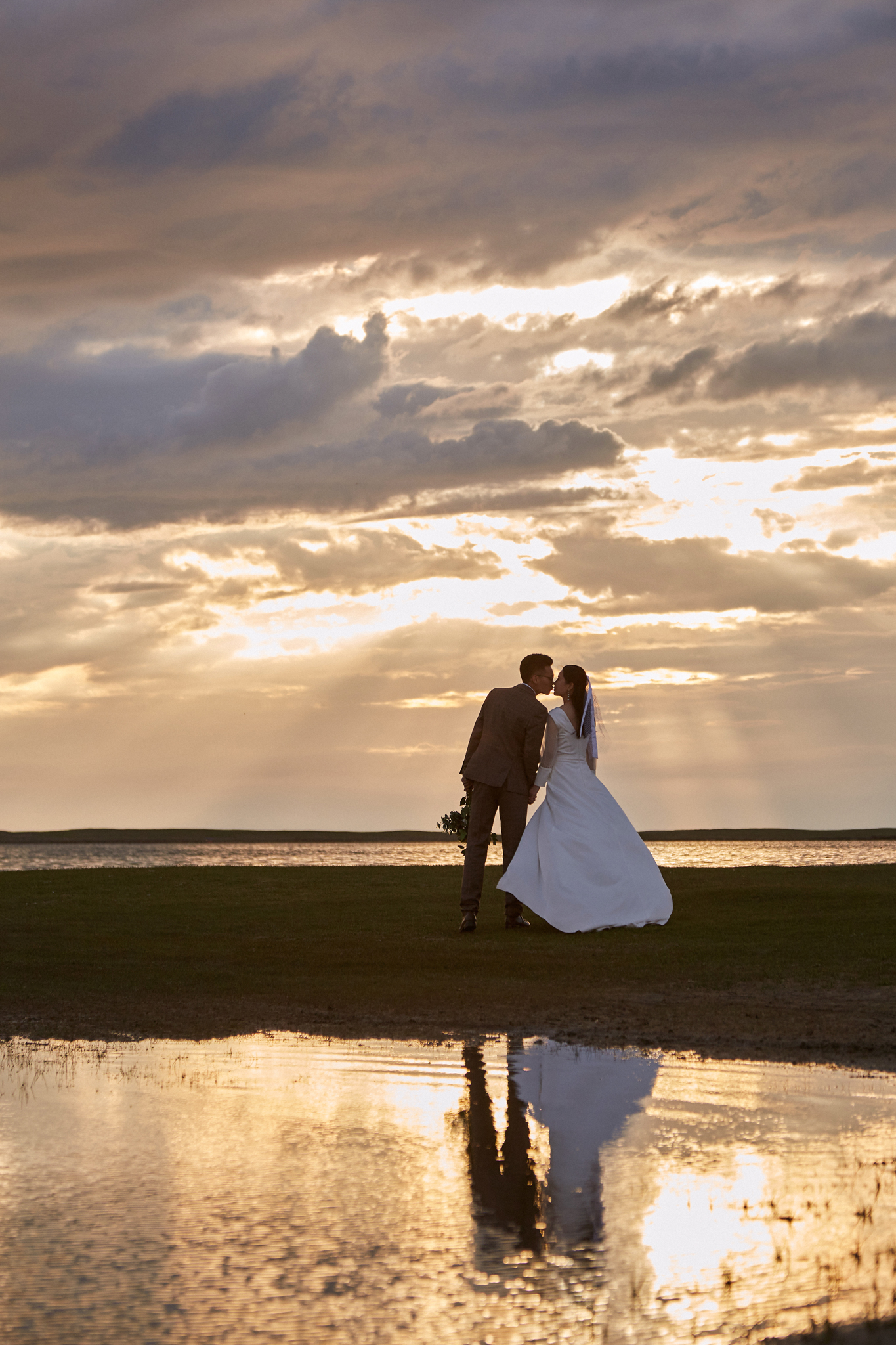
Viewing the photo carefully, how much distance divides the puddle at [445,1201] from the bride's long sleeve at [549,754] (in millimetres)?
8301

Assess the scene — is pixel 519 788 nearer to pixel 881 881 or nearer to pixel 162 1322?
pixel 881 881

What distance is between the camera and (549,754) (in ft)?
55.0

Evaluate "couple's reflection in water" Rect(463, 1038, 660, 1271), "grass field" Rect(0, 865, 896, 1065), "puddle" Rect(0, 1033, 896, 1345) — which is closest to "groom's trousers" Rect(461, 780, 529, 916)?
"grass field" Rect(0, 865, 896, 1065)

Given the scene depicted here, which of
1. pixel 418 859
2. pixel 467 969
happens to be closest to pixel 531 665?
pixel 467 969

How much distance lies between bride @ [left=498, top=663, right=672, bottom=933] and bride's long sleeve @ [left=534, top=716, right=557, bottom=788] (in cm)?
20

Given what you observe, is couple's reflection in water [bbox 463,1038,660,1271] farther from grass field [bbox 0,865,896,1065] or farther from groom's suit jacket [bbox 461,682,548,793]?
groom's suit jacket [bbox 461,682,548,793]

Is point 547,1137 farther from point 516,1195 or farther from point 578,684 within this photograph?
point 578,684

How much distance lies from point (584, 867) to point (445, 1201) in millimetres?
11007

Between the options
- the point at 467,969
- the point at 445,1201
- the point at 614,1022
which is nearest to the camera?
the point at 445,1201

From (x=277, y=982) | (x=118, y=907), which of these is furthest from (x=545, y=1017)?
(x=118, y=907)

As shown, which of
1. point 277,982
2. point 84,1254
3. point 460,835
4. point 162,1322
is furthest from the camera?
point 460,835

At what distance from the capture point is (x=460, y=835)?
137 ft

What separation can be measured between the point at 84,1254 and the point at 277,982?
26.5 feet

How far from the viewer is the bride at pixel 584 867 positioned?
A: 15.9 meters
